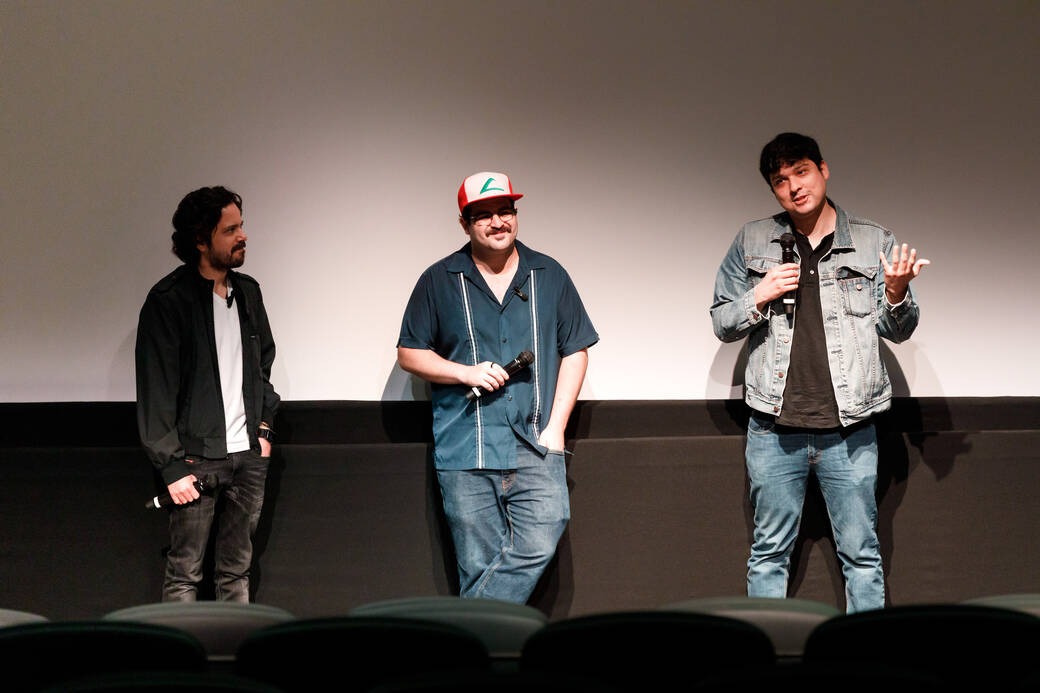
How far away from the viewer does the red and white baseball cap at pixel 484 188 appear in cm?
355

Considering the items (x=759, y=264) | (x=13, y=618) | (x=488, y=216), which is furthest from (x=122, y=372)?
(x=759, y=264)

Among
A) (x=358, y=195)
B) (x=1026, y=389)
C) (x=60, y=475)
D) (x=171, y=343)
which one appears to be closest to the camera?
(x=171, y=343)

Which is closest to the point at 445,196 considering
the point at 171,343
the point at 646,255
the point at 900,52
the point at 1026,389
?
the point at 646,255

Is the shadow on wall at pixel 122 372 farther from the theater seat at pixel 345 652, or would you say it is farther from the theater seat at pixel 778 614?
the theater seat at pixel 778 614

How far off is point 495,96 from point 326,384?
134 centimetres

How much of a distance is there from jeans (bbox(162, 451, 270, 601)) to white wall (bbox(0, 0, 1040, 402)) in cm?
53

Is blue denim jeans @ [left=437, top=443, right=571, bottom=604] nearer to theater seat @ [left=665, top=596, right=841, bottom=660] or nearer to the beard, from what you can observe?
the beard

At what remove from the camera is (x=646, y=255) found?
4.21 m

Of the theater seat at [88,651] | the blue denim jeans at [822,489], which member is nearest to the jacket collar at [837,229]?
the blue denim jeans at [822,489]

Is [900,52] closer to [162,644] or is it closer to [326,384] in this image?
[326,384]

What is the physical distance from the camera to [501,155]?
Result: 4.10 m

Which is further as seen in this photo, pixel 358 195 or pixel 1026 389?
pixel 1026 389

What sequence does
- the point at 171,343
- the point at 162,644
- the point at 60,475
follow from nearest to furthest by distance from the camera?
the point at 162,644
the point at 171,343
the point at 60,475

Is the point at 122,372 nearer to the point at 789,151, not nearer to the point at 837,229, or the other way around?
the point at 789,151
